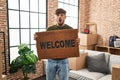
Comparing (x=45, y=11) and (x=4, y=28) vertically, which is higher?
(x=45, y=11)

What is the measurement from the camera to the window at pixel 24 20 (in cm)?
386

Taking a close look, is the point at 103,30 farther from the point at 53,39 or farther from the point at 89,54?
the point at 53,39

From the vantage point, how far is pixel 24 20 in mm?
4160

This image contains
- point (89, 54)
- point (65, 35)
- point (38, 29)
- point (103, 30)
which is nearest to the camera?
point (65, 35)

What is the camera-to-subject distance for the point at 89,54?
13.4ft

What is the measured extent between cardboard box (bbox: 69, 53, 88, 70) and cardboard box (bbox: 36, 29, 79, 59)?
1.42 metres

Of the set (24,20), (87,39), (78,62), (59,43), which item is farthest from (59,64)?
(87,39)

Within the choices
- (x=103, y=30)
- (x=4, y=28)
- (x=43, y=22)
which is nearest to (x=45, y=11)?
(x=43, y=22)

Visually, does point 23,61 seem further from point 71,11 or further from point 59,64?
point 71,11

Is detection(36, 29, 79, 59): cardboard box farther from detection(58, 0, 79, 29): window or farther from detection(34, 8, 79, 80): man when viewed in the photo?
detection(58, 0, 79, 29): window

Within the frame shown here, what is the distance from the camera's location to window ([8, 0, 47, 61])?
12.7 feet

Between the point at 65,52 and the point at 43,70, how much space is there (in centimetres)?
235

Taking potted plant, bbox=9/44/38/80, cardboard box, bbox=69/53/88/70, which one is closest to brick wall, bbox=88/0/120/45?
cardboard box, bbox=69/53/88/70

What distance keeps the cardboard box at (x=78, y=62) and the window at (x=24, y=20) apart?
3.99 ft
